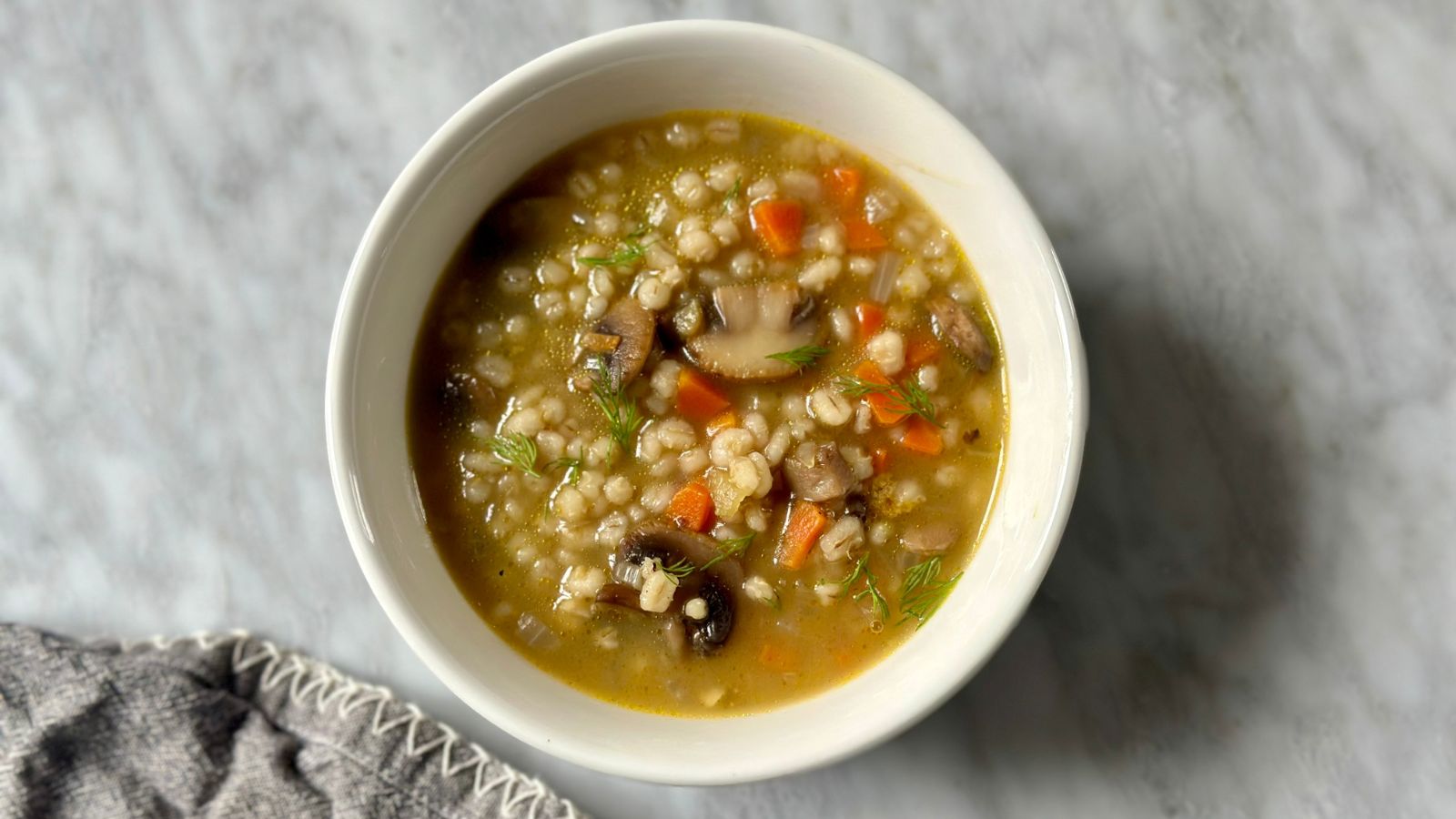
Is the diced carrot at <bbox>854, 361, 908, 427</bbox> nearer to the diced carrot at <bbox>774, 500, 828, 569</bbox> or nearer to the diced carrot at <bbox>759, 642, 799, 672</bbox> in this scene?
the diced carrot at <bbox>774, 500, 828, 569</bbox>

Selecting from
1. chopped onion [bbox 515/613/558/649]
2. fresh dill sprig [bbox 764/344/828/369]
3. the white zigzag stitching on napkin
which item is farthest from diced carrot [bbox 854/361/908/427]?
Result: the white zigzag stitching on napkin

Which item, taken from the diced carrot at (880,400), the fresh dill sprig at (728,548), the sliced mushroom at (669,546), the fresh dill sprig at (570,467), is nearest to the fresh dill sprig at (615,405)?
the fresh dill sprig at (570,467)

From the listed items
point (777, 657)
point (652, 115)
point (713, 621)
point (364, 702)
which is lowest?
point (364, 702)

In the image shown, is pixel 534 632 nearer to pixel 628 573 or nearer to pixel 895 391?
pixel 628 573

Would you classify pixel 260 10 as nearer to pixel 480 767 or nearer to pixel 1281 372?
pixel 480 767

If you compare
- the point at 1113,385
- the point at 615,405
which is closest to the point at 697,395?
the point at 615,405

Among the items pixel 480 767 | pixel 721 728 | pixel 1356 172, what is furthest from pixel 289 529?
pixel 1356 172
